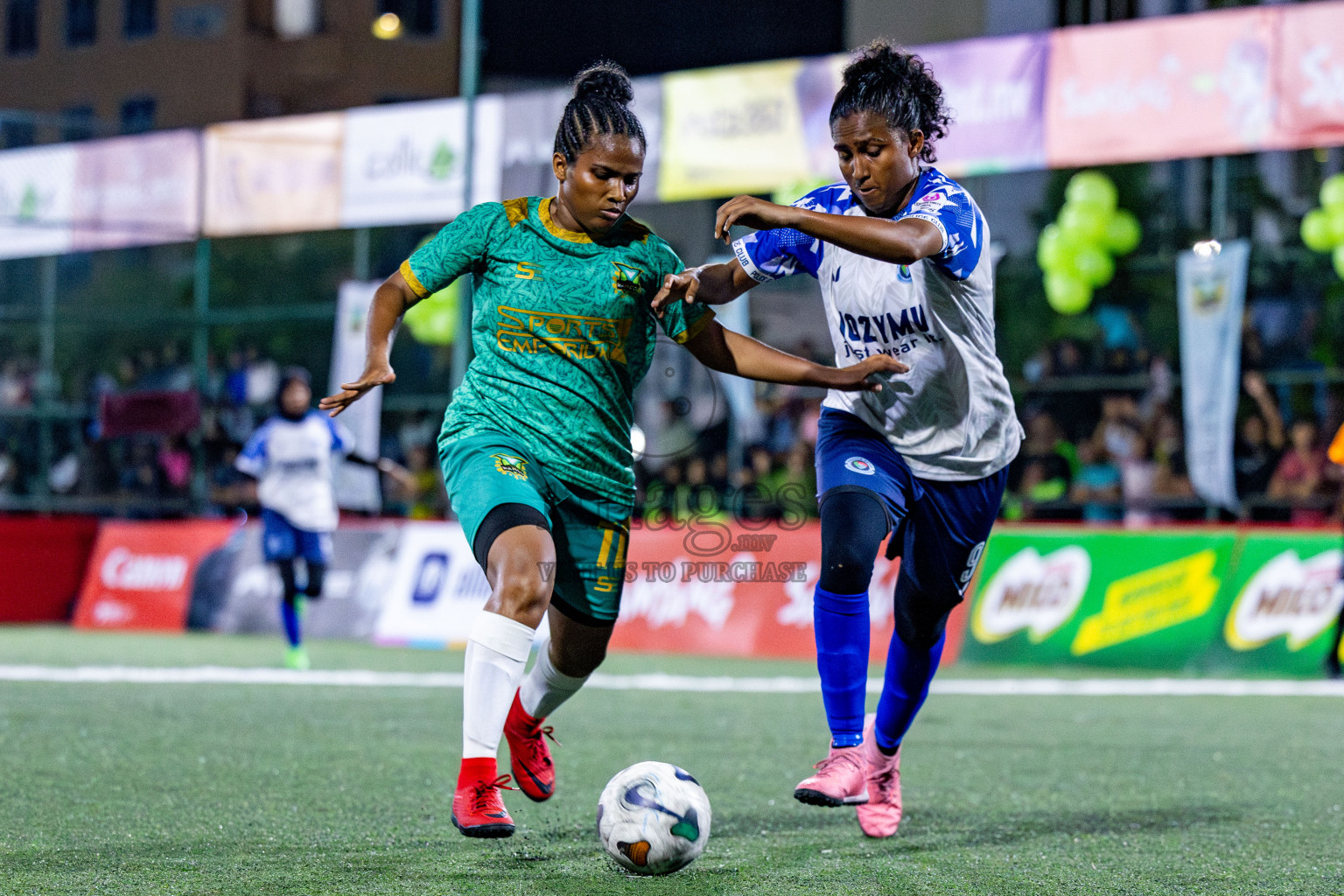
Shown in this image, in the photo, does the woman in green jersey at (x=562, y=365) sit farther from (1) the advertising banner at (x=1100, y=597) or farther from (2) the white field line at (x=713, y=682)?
(1) the advertising banner at (x=1100, y=597)

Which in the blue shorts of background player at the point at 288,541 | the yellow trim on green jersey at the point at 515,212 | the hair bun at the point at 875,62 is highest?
the hair bun at the point at 875,62

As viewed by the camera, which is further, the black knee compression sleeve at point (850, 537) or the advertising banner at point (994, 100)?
the advertising banner at point (994, 100)

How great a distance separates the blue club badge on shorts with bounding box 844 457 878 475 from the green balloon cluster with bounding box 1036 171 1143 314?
450 inches

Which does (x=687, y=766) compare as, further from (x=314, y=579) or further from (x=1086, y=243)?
(x=1086, y=243)

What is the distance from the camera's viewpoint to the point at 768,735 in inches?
352

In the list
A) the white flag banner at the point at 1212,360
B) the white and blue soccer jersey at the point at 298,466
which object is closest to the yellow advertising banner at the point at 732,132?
the white flag banner at the point at 1212,360

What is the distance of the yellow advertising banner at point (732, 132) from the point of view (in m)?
15.7

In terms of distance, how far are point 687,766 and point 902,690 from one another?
1879 mm

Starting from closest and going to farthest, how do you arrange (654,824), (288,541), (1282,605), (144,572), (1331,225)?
(654,824) → (1282,605) → (288,541) → (1331,225) → (144,572)

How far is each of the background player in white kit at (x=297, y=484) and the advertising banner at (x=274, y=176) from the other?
Answer: 5223 millimetres

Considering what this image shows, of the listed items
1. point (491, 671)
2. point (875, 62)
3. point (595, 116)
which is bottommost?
point (491, 671)

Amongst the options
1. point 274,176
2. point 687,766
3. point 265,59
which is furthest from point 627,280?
point 265,59

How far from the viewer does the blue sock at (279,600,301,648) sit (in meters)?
13.2

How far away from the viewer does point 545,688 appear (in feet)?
18.5
